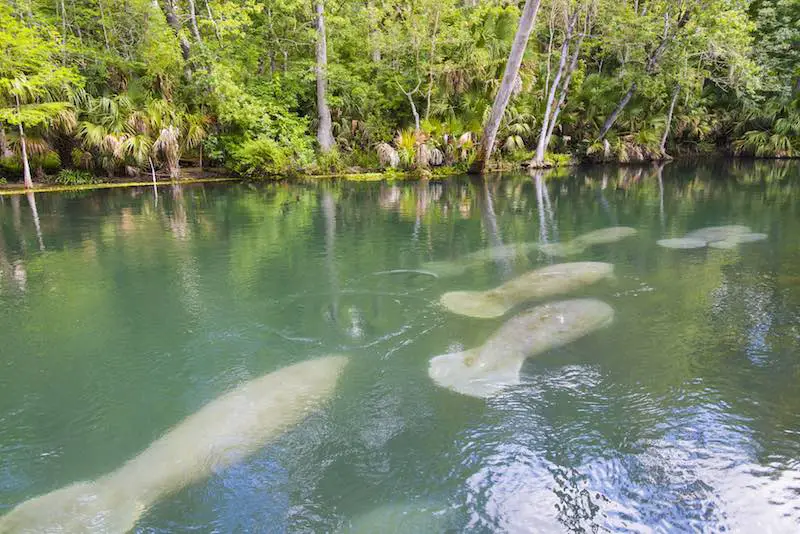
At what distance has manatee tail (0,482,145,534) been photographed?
3233 millimetres

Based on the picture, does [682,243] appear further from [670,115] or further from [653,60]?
[670,115]

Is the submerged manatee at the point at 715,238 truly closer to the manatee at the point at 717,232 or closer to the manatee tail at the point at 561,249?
the manatee at the point at 717,232

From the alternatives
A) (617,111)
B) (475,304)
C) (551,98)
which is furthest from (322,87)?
(475,304)

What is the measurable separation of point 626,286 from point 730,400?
304 cm

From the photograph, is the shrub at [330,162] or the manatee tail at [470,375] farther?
the shrub at [330,162]

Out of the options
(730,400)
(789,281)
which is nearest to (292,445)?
(730,400)

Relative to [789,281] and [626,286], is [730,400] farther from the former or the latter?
[789,281]

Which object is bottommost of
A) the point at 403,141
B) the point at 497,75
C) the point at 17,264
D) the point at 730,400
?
the point at 730,400

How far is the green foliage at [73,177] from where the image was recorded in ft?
64.2

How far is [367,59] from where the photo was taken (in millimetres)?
25031

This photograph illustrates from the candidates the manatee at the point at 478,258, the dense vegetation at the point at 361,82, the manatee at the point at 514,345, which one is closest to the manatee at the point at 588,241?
the manatee at the point at 478,258

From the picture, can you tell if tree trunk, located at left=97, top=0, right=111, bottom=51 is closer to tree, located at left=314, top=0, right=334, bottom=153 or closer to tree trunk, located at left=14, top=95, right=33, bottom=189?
tree trunk, located at left=14, top=95, right=33, bottom=189

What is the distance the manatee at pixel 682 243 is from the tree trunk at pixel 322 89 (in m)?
15.4

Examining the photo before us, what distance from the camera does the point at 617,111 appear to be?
81.7 feet
